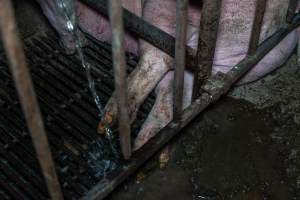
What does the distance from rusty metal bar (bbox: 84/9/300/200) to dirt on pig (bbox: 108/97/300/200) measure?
0.25 meters

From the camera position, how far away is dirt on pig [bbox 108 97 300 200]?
195 centimetres

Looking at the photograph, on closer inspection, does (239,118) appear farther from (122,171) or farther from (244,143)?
(122,171)

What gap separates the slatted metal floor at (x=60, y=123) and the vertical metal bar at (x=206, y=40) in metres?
0.39

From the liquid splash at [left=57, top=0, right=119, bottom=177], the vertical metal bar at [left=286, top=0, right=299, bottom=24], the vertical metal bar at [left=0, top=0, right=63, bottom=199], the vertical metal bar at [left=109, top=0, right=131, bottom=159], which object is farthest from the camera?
the vertical metal bar at [left=286, top=0, right=299, bottom=24]

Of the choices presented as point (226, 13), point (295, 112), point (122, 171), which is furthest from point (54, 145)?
point (295, 112)

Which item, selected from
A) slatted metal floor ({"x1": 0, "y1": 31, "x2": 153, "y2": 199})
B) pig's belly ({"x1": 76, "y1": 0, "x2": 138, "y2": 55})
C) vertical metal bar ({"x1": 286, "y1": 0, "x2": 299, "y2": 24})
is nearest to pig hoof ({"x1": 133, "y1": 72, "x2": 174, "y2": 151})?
slatted metal floor ({"x1": 0, "y1": 31, "x2": 153, "y2": 199})

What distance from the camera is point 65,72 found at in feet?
7.67

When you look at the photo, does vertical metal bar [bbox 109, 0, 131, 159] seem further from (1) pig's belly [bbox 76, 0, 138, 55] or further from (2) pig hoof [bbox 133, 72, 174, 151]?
(1) pig's belly [bbox 76, 0, 138, 55]

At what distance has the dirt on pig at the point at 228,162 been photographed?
6.40 feet

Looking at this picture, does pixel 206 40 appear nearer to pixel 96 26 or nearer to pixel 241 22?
pixel 241 22

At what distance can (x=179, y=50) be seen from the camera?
5.26 feet

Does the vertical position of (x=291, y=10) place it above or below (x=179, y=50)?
below

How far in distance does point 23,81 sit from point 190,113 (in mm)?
881

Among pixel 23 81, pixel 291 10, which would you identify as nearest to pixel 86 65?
pixel 291 10
